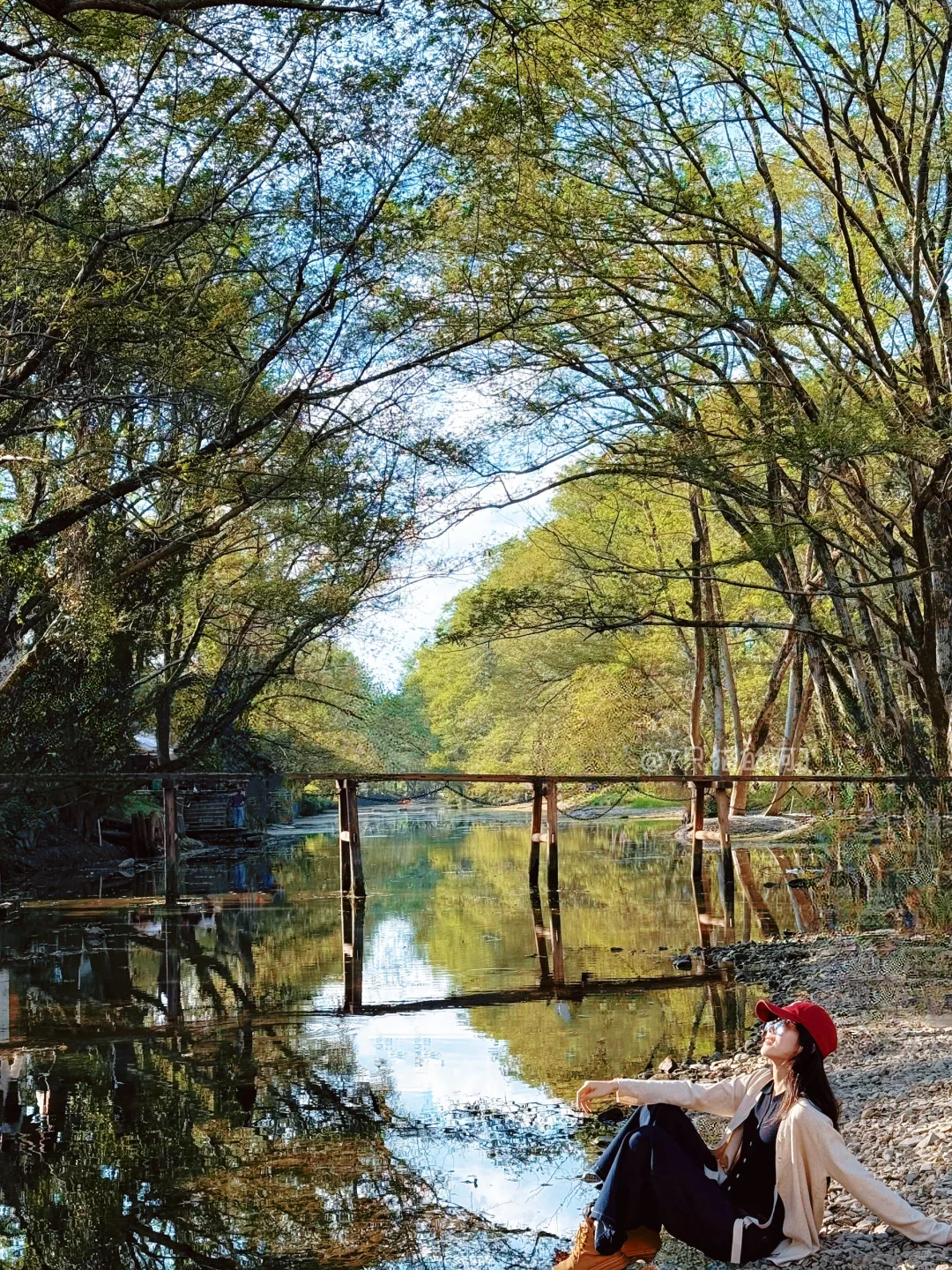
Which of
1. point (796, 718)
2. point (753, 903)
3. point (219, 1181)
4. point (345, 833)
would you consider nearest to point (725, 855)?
point (753, 903)

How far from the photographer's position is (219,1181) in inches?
269

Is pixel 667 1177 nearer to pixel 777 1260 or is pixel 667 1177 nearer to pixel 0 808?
pixel 777 1260

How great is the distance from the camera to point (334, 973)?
45.5ft

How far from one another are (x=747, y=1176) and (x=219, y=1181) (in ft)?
10.4

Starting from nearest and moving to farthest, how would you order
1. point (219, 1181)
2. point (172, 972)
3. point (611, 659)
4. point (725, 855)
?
point (219, 1181) < point (172, 972) < point (725, 855) < point (611, 659)

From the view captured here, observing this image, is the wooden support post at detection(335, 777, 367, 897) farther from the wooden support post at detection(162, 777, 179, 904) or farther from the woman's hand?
the woman's hand

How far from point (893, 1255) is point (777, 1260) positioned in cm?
45

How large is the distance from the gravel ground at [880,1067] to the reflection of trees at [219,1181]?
1.59 meters

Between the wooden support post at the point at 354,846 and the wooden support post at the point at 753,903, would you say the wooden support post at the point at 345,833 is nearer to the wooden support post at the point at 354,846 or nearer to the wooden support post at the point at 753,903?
the wooden support post at the point at 354,846

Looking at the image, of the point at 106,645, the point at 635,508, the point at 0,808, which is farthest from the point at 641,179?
the point at 635,508

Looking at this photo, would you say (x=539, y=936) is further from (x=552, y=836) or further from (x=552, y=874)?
(x=552, y=836)

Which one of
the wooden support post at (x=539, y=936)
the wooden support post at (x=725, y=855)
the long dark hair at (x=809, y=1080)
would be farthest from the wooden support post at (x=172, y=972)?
the long dark hair at (x=809, y=1080)

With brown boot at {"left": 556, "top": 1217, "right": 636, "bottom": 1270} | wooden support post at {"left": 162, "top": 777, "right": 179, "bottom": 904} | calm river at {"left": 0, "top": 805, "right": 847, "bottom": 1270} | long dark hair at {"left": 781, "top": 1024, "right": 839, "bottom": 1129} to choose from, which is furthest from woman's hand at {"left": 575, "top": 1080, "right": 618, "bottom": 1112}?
wooden support post at {"left": 162, "top": 777, "right": 179, "bottom": 904}

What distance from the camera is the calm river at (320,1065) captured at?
6.19 m
